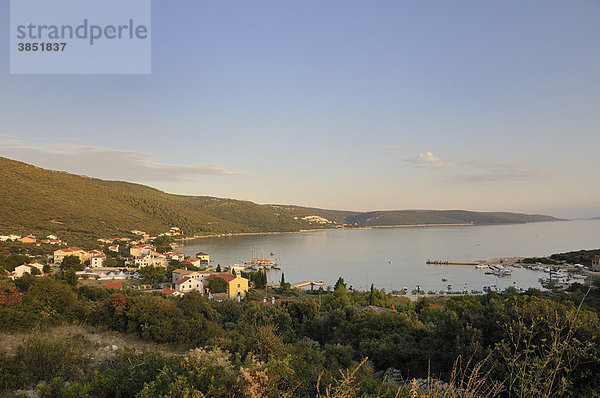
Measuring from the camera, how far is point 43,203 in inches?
1907

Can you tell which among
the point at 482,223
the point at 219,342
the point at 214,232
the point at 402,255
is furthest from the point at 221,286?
the point at 482,223

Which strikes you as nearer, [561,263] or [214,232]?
[561,263]

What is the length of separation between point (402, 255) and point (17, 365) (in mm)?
56488

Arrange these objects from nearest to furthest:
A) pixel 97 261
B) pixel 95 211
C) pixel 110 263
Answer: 1. pixel 97 261
2. pixel 110 263
3. pixel 95 211

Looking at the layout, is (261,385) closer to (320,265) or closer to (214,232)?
(320,265)

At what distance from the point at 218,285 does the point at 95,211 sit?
4528 centimetres

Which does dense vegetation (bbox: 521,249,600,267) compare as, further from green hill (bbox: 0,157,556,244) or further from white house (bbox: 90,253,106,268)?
green hill (bbox: 0,157,556,244)

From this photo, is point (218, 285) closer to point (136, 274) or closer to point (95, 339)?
point (136, 274)

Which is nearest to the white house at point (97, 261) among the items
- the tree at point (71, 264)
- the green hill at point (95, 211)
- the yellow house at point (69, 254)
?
the yellow house at point (69, 254)

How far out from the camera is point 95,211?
58.6m

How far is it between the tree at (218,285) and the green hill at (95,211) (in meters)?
28.3

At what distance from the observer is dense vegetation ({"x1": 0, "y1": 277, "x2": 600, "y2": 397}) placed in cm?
246

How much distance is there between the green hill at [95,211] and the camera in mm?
44312

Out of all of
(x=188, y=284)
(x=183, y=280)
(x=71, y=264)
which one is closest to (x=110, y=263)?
(x=71, y=264)
